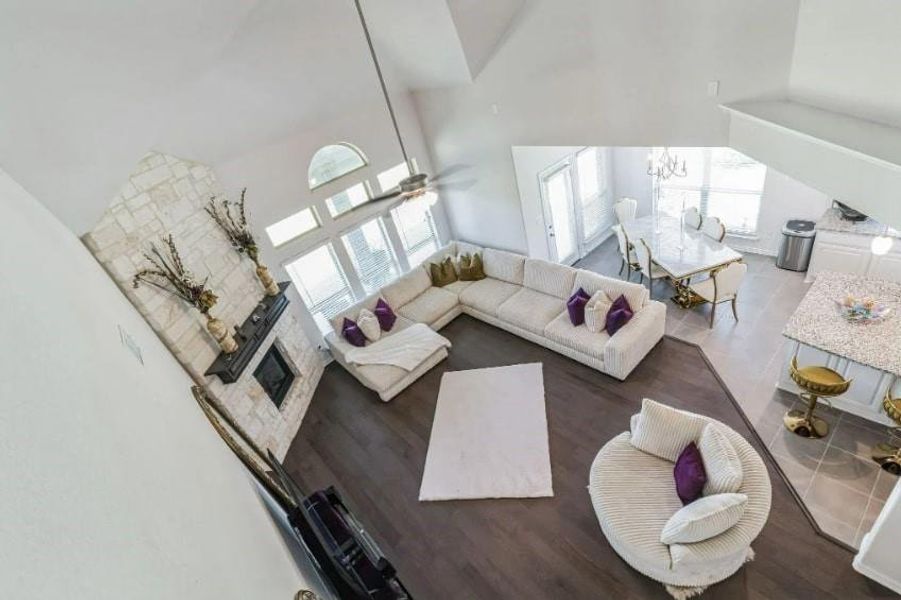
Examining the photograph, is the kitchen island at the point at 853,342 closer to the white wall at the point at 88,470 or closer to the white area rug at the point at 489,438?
the white area rug at the point at 489,438

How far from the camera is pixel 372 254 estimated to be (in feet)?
23.6

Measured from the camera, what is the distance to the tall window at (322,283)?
6.43 metres

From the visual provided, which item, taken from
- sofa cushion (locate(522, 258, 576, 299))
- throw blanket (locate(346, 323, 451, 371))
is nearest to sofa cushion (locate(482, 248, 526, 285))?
sofa cushion (locate(522, 258, 576, 299))

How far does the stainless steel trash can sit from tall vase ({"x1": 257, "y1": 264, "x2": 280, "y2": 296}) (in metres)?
7.45

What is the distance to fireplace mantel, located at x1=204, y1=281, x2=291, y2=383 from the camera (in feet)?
14.3

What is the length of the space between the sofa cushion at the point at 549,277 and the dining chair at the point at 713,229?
2.47 meters

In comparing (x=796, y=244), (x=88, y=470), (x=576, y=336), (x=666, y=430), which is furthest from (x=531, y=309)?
(x=88, y=470)

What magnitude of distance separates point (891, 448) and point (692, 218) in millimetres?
4136

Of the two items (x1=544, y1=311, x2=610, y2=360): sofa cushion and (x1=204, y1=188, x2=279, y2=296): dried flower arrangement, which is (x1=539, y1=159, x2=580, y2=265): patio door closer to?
(x1=544, y1=311, x2=610, y2=360): sofa cushion

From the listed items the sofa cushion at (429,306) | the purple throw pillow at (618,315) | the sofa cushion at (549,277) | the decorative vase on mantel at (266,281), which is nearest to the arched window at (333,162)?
the decorative vase on mantel at (266,281)

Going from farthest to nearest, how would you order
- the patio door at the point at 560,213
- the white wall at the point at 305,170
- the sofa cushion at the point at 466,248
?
the sofa cushion at the point at 466,248 → the patio door at the point at 560,213 → the white wall at the point at 305,170

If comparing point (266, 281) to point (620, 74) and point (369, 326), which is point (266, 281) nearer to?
point (369, 326)

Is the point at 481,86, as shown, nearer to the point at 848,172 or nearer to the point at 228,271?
the point at 228,271

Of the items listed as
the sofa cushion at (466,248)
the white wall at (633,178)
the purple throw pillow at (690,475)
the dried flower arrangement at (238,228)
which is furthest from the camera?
the white wall at (633,178)
